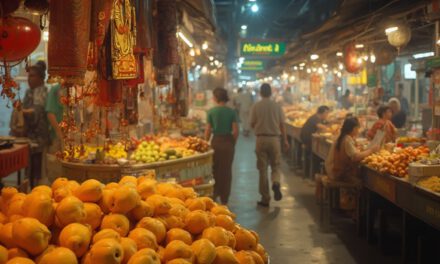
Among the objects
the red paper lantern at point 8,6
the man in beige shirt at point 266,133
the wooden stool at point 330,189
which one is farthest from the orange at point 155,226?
the man in beige shirt at point 266,133

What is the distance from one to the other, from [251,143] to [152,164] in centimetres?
1706

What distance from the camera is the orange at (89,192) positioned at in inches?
139

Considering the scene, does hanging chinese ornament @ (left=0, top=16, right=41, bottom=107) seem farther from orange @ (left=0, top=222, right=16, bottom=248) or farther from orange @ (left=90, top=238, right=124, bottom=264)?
orange @ (left=90, top=238, right=124, bottom=264)

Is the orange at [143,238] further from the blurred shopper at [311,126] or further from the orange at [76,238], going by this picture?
the blurred shopper at [311,126]

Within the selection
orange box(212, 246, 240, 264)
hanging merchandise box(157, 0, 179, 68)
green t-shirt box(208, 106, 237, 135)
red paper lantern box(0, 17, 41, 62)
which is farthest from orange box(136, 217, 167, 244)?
green t-shirt box(208, 106, 237, 135)

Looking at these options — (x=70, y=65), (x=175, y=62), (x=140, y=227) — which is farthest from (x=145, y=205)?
(x=175, y=62)

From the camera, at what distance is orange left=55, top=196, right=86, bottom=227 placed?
3.26 m

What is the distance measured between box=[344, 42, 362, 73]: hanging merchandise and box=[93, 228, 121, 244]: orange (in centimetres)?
1005

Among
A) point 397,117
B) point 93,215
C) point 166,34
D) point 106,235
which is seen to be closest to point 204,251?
point 106,235

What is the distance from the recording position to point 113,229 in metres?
3.35

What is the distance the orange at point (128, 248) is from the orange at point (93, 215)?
0.26m

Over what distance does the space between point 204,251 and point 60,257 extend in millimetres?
837

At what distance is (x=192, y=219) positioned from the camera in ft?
12.2

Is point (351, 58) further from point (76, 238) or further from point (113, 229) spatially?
point (76, 238)
